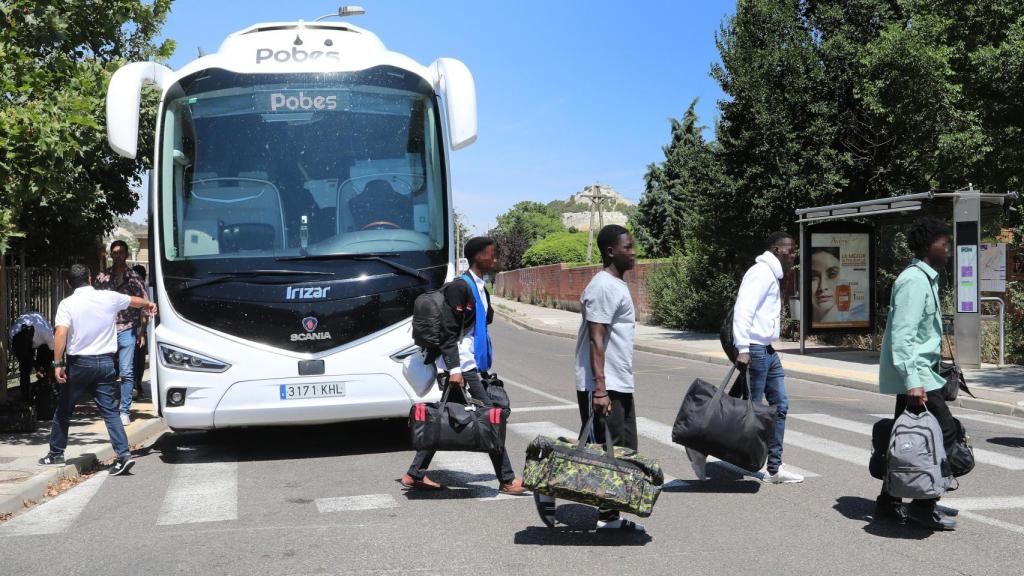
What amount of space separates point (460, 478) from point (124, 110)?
413 cm

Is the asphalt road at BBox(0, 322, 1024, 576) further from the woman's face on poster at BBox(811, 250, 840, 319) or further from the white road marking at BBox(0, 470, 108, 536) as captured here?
the woman's face on poster at BBox(811, 250, 840, 319)

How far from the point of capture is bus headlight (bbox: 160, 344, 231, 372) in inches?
318

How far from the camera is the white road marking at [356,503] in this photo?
22.0 feet

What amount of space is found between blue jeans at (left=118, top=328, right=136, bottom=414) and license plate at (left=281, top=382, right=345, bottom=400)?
137 inches

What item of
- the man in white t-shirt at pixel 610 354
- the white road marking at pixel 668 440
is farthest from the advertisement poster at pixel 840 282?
the man in white t-shirt at pixel 610 354

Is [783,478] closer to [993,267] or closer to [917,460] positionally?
[917,460]

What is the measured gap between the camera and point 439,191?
8.70 meters

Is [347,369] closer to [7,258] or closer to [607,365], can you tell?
[607,365]

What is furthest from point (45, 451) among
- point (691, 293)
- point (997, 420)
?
point (691, 293)

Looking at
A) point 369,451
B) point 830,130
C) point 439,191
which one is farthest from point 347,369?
point 830,130

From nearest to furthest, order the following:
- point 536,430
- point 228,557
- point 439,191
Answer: point 228,557 < point 439,191 < point 536,430

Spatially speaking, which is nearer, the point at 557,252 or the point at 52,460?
the point at 52,460

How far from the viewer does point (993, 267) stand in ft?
55.8

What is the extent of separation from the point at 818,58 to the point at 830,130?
67.1 inches
